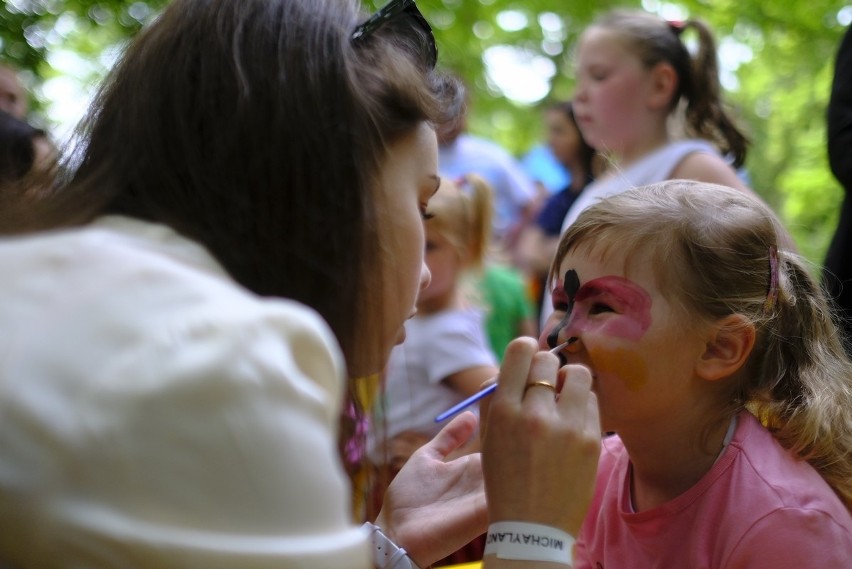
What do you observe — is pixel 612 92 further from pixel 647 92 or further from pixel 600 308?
pixel 600 308

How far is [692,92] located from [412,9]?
6.55 ft

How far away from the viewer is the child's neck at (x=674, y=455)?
170 cm

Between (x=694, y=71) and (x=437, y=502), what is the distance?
198 centimetres

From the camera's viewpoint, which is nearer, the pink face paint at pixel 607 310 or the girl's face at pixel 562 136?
the pink face paint at pixel 607 310

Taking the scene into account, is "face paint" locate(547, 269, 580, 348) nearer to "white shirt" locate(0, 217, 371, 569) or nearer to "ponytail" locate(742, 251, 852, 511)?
"ponytail" locate(742, 251, 852, 511)

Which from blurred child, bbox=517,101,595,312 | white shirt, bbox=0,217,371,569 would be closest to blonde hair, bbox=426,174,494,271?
blurred child, bbox=517,101,595,312

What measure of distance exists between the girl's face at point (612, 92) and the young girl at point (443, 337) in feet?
2.06

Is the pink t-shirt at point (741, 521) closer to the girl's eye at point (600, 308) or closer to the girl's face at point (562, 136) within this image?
the girl's eye at point (600, 308)

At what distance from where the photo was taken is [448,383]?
10.8ft

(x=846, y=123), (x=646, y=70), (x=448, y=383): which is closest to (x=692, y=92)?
(x=646, y=70)

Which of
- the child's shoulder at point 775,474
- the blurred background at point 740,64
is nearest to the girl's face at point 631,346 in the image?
the child's shoulder at point 775,474

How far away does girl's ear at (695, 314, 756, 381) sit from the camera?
1.72m

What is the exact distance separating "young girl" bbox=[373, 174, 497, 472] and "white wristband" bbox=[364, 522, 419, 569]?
1.42m

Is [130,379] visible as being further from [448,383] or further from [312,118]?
[448,383]
